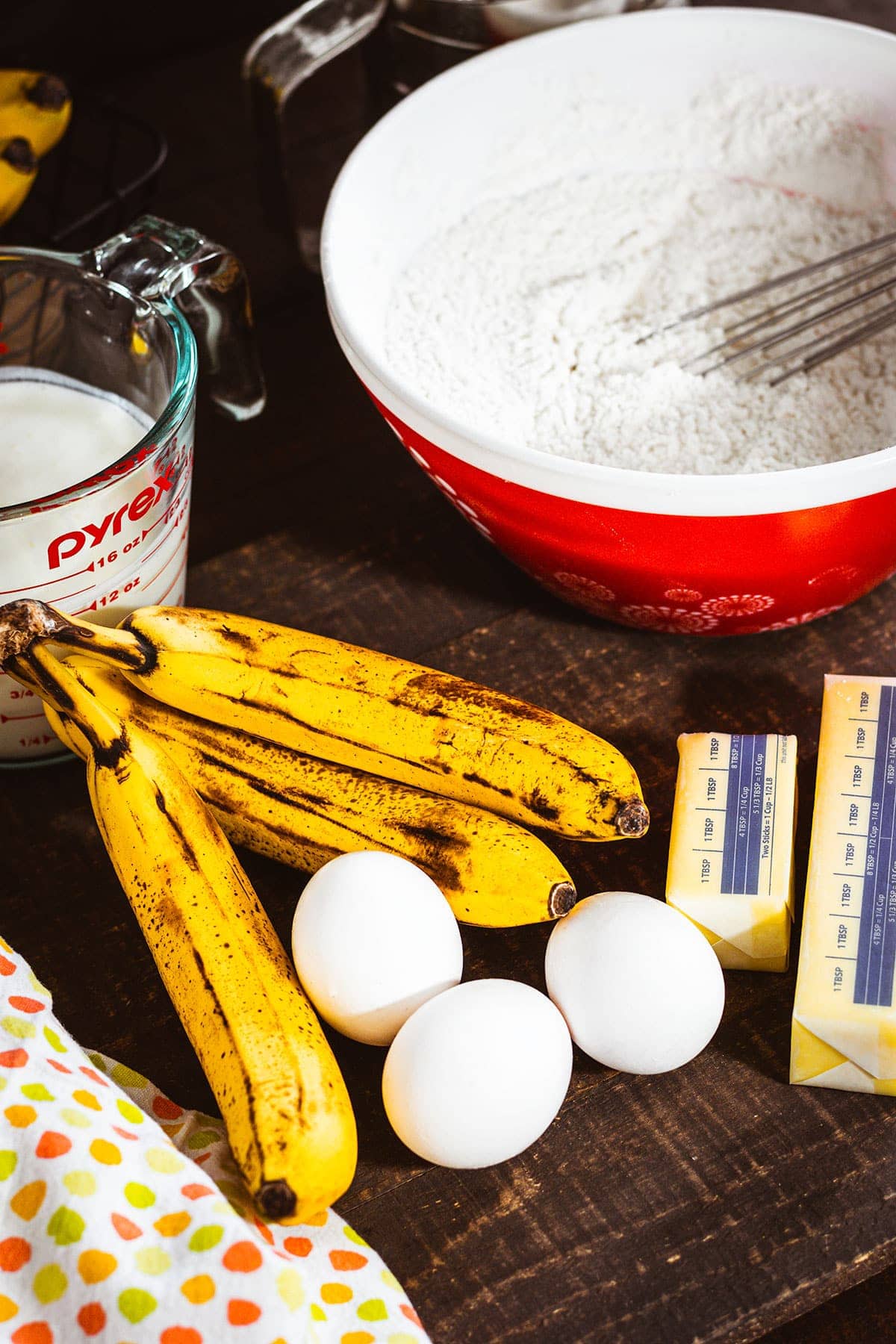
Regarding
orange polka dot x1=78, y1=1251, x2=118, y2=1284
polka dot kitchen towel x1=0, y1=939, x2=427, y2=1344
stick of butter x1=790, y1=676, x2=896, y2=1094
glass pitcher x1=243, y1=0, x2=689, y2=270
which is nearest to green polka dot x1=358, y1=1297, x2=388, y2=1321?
polka dot kitchen towel x1=0, y1=939, x2=427, y2=1344

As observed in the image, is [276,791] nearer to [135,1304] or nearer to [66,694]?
[66,694]

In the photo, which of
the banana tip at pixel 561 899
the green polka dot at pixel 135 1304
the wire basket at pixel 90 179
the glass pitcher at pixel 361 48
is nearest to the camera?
the green polka dot at pixel 135 1304

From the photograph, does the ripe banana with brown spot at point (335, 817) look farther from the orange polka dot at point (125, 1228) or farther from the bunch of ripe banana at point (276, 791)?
the orange polka dot at point (125, 1228)

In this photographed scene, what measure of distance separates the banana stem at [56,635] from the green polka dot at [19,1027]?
0.17 meters

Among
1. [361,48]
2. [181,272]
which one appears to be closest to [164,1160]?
[181,272]

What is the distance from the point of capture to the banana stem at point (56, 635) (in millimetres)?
614

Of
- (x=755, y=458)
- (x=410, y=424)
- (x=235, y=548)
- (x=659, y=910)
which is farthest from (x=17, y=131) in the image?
(x=659, y=910)

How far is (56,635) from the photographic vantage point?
0.63 meters

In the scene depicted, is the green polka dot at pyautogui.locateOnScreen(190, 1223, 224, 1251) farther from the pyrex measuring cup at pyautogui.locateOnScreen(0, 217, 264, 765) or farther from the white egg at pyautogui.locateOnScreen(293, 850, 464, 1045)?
the pyrex measuring cup at pyautogui.locateOnScreen(0, 217, 264, 765)

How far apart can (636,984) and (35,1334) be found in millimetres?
279

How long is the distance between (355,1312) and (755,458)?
49 centimetres

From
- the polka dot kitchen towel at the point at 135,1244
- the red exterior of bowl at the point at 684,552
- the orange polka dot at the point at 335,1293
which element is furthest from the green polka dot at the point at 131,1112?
the red exterior of bowl at the point at 684,552

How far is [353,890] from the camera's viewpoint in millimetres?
590

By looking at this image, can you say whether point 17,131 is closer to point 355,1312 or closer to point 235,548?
point 235,548
